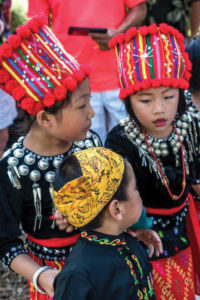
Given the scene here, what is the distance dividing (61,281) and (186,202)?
1.13 m

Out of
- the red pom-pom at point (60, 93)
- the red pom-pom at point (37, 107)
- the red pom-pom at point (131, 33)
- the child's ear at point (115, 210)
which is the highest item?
the red pom-pom at point (131, 33)

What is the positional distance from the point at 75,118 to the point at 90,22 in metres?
1.67

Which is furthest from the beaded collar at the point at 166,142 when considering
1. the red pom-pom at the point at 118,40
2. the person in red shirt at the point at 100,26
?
the person in red shirt at the point at 100,26

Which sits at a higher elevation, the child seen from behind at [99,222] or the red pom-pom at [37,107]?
the red pom-pom at [37,107]

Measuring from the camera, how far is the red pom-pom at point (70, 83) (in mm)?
2070

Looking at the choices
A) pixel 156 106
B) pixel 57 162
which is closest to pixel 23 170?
pixel 57 162

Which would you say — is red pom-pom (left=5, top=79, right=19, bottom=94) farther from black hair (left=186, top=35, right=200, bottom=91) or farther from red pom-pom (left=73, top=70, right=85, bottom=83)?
black hair (left=186, top=35, right=200, bottom=91)

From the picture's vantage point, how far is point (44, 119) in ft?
7.04

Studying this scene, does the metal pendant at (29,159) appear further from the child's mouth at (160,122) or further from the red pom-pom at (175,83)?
the red pom-pom at (175,83)

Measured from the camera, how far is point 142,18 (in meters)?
3.71

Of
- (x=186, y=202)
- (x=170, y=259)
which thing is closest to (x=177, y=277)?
(x=170, y=259)

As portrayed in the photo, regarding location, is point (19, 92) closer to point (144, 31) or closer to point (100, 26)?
point (144, 31)

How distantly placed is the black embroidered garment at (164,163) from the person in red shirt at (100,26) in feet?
4.03

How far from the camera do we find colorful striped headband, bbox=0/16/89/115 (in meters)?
2.04
